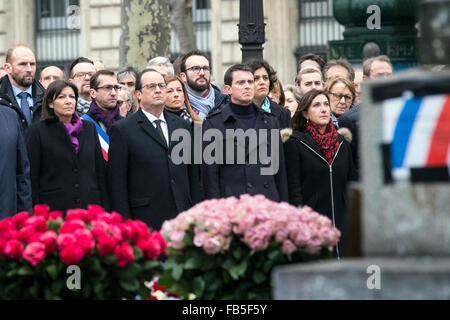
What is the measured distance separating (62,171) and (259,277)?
336 cm

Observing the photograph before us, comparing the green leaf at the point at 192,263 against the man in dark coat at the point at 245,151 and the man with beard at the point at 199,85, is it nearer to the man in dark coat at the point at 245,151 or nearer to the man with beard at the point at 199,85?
the man in dark coat at the point at 245,151

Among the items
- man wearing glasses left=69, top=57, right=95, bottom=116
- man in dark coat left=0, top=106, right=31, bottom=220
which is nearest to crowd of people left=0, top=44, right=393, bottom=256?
man in dark coat left=0, top=106, right=31, bottom=220

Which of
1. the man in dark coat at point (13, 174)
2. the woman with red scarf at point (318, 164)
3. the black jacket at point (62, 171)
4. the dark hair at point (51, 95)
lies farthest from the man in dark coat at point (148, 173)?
the woman with red scarf at point (318, 164)

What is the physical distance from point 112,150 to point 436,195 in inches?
202

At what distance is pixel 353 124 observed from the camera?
11945 millimetres

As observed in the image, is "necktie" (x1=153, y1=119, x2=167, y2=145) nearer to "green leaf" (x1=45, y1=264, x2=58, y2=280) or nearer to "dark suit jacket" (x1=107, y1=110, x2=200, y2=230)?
"dark suit jacket" (x1=107, y1=110, x2=200, y2=230)

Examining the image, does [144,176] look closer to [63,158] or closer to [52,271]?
[63,158]

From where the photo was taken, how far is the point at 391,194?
18.7 feet

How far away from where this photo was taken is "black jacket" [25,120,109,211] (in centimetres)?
1046

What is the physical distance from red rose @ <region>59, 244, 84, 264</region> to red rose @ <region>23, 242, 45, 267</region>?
113mm

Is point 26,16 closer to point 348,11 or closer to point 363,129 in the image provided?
point 348,11

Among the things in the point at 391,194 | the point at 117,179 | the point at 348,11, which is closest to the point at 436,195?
the point at 391,194

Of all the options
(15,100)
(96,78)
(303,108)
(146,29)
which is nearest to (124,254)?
(303,108)

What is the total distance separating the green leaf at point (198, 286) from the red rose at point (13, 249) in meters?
1.02
